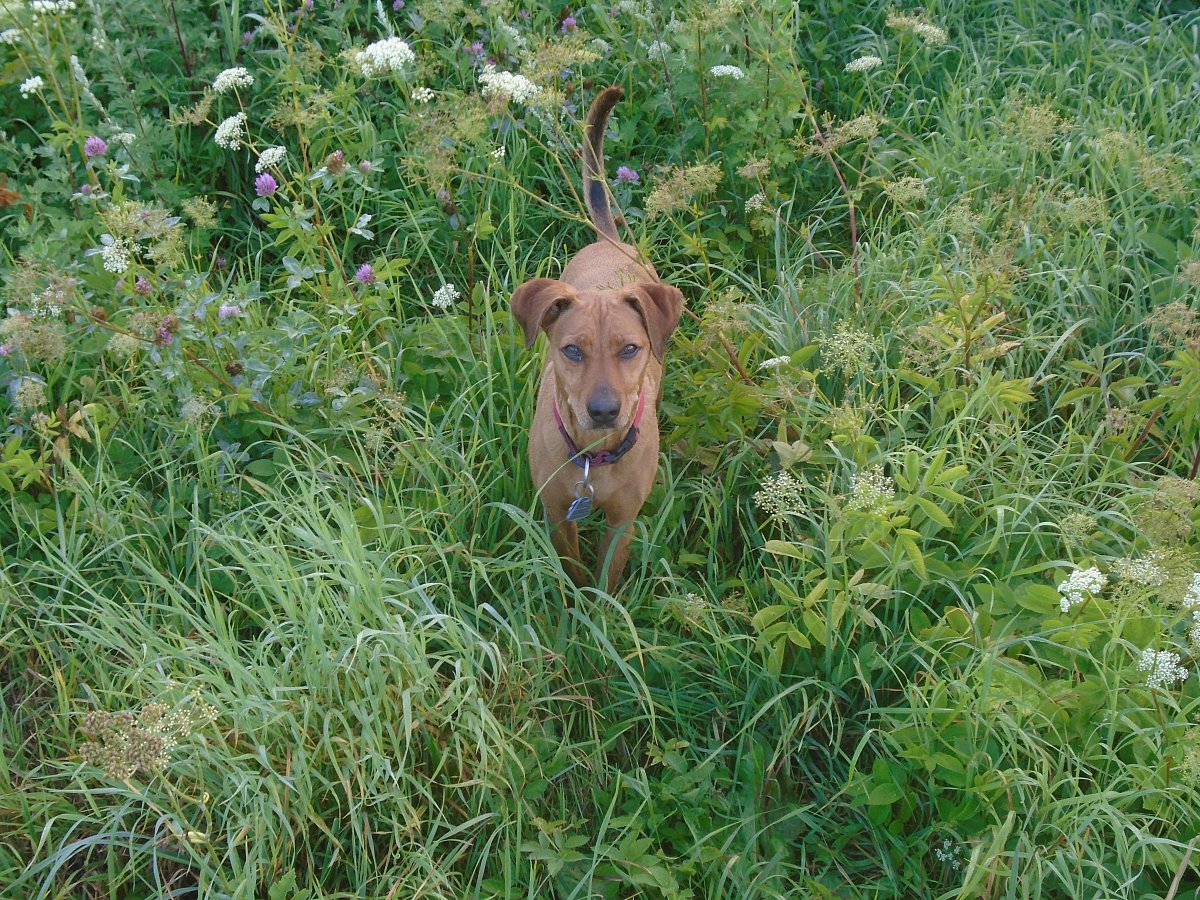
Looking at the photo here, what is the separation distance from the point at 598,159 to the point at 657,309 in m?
0.75

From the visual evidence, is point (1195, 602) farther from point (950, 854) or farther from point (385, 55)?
point (385, 55)

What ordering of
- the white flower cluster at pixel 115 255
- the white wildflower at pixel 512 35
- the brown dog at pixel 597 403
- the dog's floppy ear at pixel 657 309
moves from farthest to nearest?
the white wildflower at pixel 512 35, the white flower cluster at pixel 115 255, the dog's floppy ear at pixel 657 309, the brown dog at pixel 597 403

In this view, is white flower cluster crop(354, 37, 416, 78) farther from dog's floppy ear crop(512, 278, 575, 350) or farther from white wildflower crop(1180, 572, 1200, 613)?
white wildflower crop(1180, 572, 1200, 613)

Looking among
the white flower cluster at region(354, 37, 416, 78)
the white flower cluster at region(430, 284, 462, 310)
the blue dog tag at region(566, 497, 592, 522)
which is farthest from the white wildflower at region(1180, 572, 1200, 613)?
the white flower cluster at region(354, 37, 416, 78)

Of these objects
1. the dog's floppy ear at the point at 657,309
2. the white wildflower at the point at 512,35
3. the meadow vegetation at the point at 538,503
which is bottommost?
the meadow vegetation at the point at 538,503

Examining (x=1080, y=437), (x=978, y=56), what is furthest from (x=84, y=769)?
(x=978, y=56)

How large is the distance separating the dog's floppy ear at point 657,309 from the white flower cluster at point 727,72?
1356mm

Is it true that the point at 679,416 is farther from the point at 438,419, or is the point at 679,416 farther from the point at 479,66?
the point at 479,66

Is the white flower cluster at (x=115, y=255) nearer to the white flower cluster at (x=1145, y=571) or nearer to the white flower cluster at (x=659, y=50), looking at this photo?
the white flower cluster at (x=659, y=50)

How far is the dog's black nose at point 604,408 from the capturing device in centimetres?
275

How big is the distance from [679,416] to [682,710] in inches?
39.9

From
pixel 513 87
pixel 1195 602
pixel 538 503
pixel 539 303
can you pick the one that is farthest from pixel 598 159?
pixel 1195 602

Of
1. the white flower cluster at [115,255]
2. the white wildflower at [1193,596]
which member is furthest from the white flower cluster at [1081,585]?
the white flower cluster at [115,255]

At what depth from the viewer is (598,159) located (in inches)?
137
